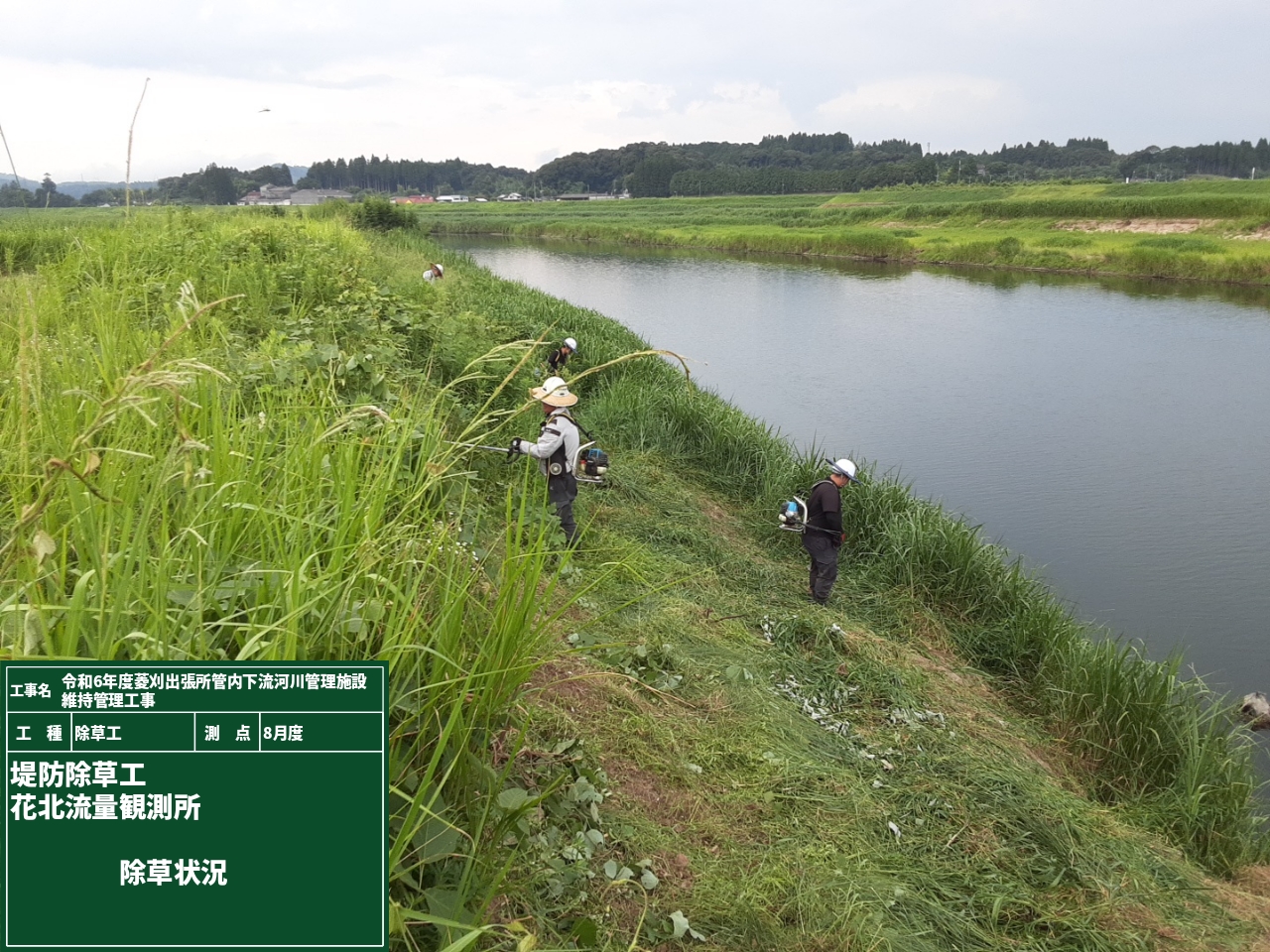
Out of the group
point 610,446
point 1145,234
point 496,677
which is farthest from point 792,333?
point 1145,234

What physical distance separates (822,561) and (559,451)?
8.67ft

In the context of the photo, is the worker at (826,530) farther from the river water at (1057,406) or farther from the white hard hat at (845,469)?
the river water at (1057,406)

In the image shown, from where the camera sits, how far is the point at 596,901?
2.87 meters

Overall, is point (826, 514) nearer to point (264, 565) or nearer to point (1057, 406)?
point (264, 565)

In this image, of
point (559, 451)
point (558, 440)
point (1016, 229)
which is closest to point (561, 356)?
point (559, 451)

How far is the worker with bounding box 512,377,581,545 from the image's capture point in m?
6.24

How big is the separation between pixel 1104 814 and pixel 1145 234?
3768cm

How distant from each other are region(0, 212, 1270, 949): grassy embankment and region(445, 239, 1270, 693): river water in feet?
8.49

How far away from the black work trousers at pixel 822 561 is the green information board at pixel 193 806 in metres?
6.28

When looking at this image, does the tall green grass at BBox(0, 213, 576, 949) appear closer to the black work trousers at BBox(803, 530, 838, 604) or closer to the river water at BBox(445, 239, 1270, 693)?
the black work trousers at BBox(803, 530, 838, 604)

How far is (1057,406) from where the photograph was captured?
16.1 meters

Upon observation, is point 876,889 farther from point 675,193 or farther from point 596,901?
point 675,193

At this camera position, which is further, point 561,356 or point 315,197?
point 315,197

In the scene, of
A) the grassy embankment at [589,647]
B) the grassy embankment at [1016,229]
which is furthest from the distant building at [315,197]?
the grassy embankment at [589,647]
